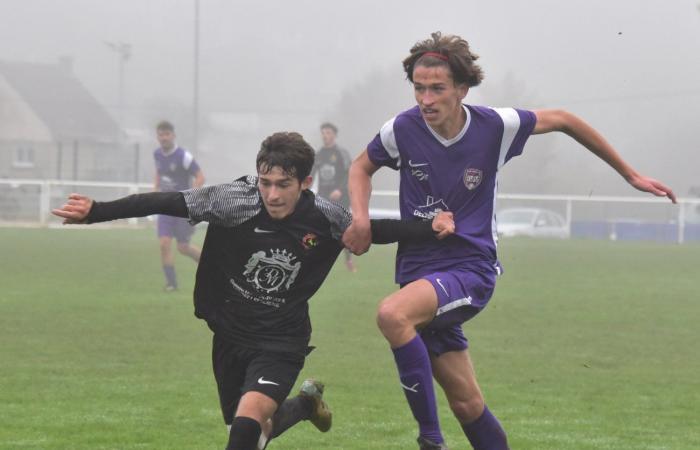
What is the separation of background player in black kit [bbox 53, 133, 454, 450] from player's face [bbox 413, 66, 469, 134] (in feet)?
1.40

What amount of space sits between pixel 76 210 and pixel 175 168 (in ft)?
33.8

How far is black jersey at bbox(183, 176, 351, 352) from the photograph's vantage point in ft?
16.8

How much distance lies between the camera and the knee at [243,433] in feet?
15.8

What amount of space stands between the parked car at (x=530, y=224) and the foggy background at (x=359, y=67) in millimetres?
5766

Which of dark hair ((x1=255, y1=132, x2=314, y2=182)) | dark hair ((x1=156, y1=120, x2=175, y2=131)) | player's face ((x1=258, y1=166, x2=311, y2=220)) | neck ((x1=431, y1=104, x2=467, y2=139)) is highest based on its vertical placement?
dark hair ((x1=156, y1=120, x2=175, y2=131))

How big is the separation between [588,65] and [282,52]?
15505 millimetres

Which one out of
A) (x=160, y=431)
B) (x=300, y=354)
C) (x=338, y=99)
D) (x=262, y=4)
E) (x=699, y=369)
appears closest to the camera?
(x=300, y=354)

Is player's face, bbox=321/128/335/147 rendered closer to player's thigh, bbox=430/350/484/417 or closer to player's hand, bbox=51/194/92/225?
player's thigh, bbox=430/350/484/417

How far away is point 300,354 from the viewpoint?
519cm

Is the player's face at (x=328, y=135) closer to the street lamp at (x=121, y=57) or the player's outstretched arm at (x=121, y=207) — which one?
the player's outstretched arm at (x=121, y=207)

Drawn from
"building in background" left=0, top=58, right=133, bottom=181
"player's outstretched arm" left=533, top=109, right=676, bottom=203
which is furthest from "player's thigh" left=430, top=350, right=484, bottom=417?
"building in background" left=0, top=58, right=133, bottom=181

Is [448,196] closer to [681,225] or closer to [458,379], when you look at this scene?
[458,379]

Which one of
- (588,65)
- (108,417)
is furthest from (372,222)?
(588,65)

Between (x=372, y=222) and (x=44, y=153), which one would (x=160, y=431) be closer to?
(x=372, y=222)
